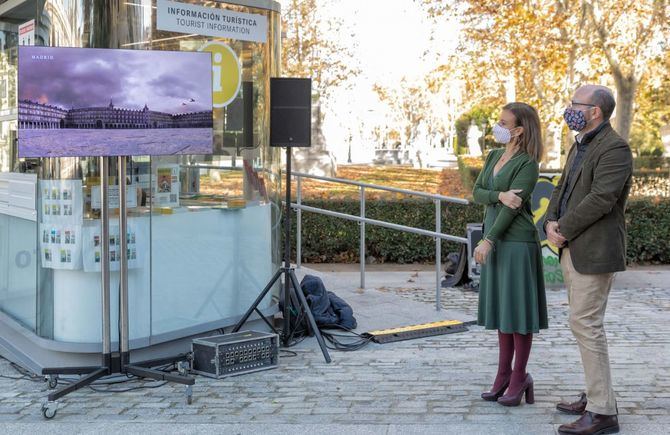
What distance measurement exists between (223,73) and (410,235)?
6.21 meters

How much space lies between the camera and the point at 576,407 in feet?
17.9

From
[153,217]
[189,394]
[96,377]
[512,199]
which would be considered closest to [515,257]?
[512,199]

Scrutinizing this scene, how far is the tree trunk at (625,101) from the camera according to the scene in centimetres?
1684

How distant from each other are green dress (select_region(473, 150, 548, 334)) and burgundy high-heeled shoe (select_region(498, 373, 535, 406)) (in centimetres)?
33

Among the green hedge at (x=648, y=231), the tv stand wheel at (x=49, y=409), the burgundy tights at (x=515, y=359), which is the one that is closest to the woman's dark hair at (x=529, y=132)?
the burgundy tights at (x=515, y=359)

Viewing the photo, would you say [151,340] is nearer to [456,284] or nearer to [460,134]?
[456,284]

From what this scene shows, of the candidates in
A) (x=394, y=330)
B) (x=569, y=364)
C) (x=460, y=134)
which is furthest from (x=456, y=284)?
(x=460, y=134)

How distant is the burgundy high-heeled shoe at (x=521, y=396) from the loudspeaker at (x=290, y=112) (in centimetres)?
261

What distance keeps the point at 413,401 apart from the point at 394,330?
202 centimetres

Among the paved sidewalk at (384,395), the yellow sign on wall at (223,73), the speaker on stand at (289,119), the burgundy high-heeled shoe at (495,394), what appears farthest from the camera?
the speaker on stand at (289,119)

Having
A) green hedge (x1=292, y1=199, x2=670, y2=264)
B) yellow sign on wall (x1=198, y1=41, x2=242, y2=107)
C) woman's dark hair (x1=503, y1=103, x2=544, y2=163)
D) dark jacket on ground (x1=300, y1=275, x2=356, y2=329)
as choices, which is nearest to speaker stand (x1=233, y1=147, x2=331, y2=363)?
dark jacket on ground (x1=300, y1=275, x2=356, y2=329)

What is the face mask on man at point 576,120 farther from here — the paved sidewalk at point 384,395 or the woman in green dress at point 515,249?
the paved sidewalk at point 384,395

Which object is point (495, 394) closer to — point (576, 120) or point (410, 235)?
point (576, 120)

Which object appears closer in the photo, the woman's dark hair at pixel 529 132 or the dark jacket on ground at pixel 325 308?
the woman's dark hair at pixel 529 132
